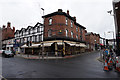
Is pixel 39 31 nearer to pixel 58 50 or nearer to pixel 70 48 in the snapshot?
pixel 58 50

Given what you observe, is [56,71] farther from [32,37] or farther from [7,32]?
[7,32]

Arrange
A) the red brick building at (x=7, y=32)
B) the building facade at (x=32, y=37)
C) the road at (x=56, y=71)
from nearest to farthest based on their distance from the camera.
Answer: the road at (x=56, y=71), the building facade at (x=32, y=37), the red brick building at (x=7, y=32)

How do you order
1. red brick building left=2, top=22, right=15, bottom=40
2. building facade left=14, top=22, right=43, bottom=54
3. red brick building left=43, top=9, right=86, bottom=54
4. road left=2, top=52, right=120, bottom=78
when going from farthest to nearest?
red brick building left=2, top=22, right=15, bottom=40 → building facade left=14, top=22, right=43, bottom=54 → red brick building left=43, top=9, right=86, bottom=54 → road left=2, top=52, right=120, bottom=78

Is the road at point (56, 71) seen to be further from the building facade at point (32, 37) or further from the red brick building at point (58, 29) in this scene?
the building facade at point (32, 37)

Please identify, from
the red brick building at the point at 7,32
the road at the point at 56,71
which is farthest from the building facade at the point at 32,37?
the road at the point at 56,71

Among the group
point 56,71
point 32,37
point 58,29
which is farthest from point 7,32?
point 56,71

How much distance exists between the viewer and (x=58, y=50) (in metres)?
20.0

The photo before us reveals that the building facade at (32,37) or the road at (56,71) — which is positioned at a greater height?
the building facade at (32,37)

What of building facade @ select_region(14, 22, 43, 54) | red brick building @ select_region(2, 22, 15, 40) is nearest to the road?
building facade @ select_region(14, 22, 43, 54)

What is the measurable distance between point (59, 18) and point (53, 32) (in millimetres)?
3991

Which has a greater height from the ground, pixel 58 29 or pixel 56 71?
pixel 58 29

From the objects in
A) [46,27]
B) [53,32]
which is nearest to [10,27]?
[46,27]

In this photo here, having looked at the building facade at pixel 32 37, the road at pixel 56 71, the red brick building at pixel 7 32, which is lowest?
the road at pixel 56 71

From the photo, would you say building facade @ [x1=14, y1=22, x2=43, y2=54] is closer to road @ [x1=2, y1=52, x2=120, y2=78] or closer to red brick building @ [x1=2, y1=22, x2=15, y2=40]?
red brick building @ [x1=2, y1=22, x2=15, y2=40]
